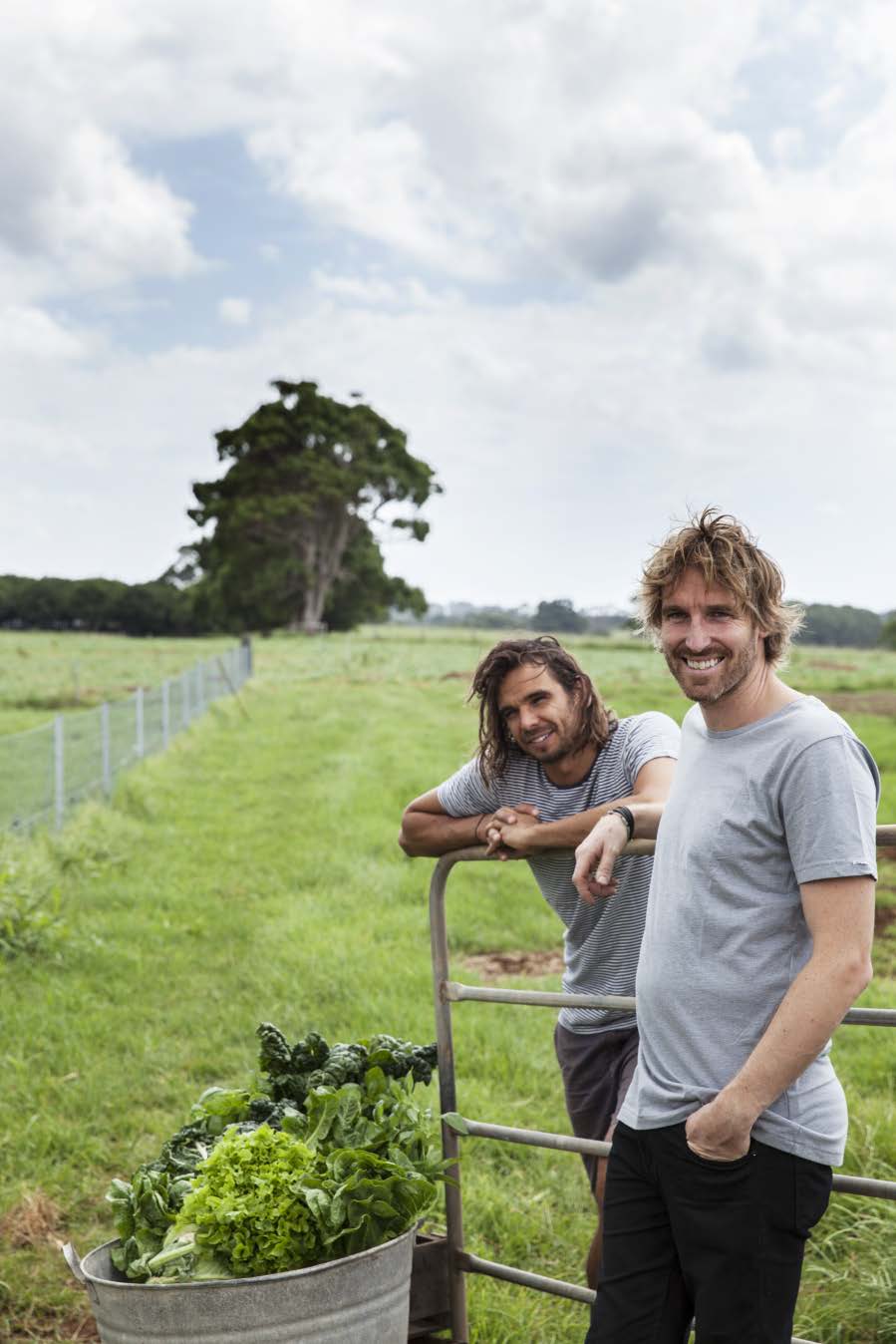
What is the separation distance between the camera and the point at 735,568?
7.88 feet

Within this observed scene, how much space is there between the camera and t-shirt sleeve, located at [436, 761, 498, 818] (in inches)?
146

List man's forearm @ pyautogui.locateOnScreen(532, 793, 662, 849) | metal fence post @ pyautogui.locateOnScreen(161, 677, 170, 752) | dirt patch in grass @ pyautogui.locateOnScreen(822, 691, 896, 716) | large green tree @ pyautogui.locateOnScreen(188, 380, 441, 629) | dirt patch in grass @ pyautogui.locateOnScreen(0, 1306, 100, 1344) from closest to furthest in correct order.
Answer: man's forearm @ pyautogui.locateOnScreen(532, 793, 662, 849)
dirt patch in grass @ pyautogui.locateOnScreen(0, 1306, 100, 1344)
metal fence post @ pyautogui.locateOnScreen(161, 677, 170, 752)
dirt patch in grass @ pyautogui.locateOnScreen(822, 691, 896, 716)
large green tree @ pyautogui.locateOnScreen(188, 380, 441, 629)

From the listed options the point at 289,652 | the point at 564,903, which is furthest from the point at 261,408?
the point at 564,903

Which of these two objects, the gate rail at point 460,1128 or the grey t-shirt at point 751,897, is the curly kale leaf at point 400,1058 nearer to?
the gate rail at point 460,1128

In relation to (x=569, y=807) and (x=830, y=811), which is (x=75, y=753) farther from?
(x=830, y=811)

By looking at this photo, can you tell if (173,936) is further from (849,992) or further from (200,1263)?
(849,992)

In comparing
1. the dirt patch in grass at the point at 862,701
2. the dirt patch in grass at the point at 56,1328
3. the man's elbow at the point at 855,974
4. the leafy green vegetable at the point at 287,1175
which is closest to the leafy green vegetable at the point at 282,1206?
the leafy green vegetable at the point at 287,1175

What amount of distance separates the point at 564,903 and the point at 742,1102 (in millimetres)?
1272

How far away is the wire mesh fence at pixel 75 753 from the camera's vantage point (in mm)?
11586

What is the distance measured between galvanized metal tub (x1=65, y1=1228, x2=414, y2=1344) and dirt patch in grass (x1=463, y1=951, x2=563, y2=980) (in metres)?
5.29

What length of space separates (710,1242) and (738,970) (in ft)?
1.62

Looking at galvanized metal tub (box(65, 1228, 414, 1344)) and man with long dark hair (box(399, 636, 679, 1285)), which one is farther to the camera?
man with long dark hair (box(399, 636, 679, 1285))

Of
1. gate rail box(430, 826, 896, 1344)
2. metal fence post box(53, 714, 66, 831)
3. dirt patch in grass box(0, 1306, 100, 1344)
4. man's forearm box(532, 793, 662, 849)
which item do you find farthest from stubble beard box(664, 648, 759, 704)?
metal fence post box(53, 714, 66, 831)

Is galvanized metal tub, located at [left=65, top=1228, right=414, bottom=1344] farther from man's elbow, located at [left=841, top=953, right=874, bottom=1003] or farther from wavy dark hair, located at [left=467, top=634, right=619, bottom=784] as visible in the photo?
wavy dark hair, located at [left=467, top=634, right=619, bottom=784]
